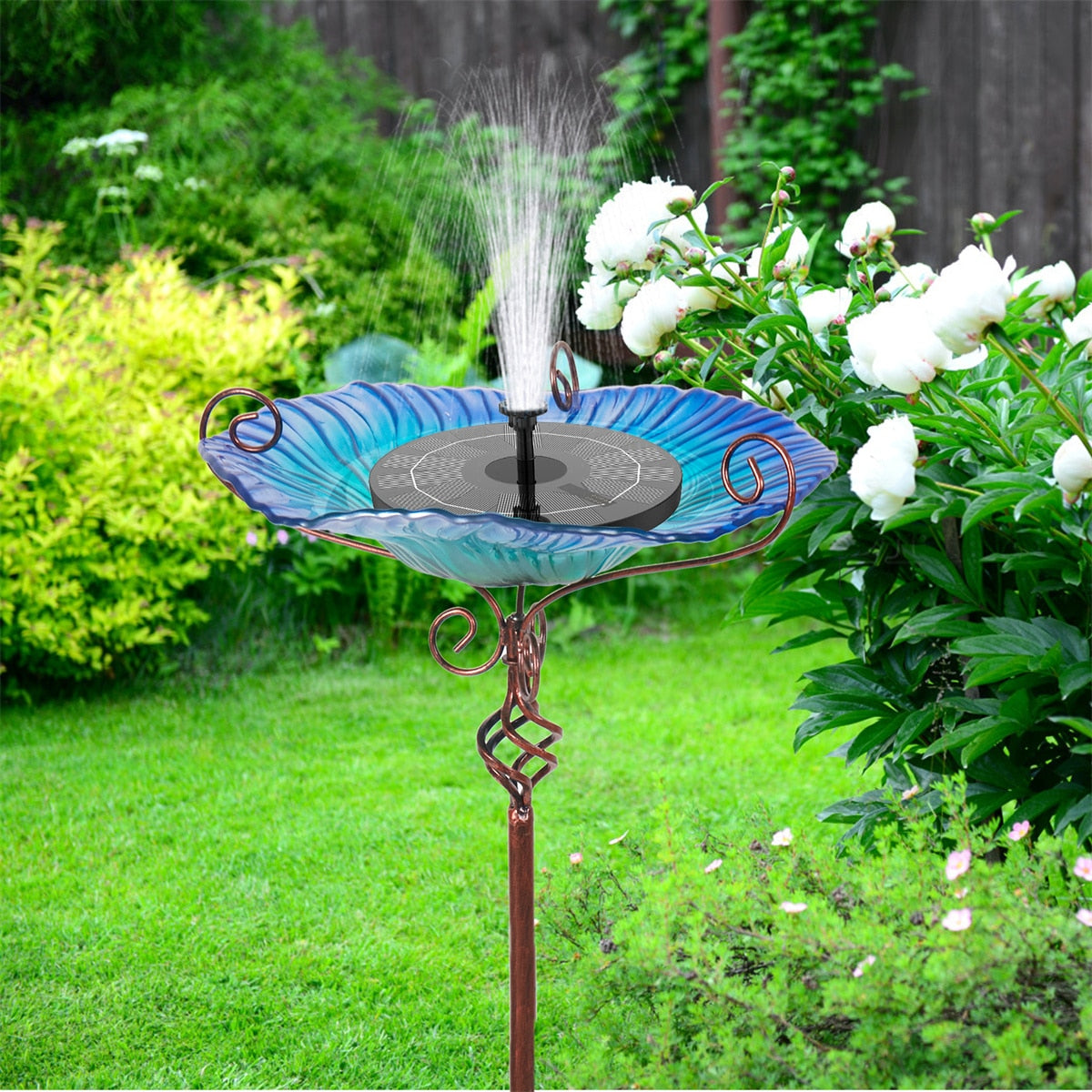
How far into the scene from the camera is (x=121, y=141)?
13.6 ft

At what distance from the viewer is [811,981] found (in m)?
1.40

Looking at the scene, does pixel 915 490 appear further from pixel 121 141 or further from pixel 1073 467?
pixel 121 141

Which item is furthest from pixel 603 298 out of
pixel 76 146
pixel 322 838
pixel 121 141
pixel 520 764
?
pixel 76 146

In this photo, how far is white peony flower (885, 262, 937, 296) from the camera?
5.74ft

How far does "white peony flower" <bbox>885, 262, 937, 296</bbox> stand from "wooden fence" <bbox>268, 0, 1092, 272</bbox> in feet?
9.41

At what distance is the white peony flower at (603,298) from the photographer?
171 cm

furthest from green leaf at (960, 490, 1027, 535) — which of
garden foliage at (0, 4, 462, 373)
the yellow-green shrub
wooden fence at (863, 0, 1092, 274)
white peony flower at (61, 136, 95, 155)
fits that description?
white peony flower at (61, 136, 95, 155)

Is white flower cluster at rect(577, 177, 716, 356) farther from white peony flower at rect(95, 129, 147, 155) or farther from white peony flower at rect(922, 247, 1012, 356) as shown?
white peony flower at rect(95, 129, 147, 155)

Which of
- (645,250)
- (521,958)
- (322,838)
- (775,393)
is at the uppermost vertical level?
(645,250)

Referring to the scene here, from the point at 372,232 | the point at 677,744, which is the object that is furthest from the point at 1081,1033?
the point at 372,232

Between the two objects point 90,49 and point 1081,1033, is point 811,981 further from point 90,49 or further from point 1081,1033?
point 90,49

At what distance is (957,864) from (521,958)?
1.85 feet

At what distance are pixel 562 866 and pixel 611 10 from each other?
13.7ft

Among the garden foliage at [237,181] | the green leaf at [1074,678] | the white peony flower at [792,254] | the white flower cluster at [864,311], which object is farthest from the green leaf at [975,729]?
the garden foliage at [237,181]
